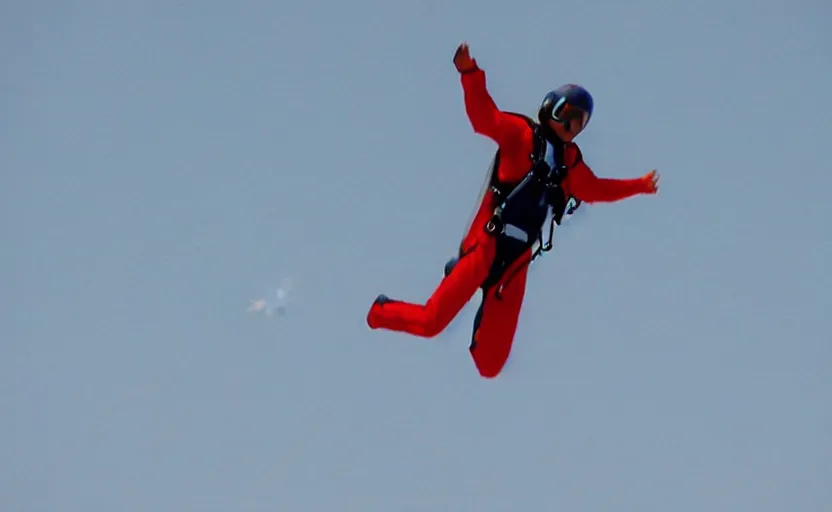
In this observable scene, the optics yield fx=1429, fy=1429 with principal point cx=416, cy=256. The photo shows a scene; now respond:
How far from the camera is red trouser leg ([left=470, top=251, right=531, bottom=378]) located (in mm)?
15297

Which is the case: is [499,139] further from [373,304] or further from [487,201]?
[373,304]

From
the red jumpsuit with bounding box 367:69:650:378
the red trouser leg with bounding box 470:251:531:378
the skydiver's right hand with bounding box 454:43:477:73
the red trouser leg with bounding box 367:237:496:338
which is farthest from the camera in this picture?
the red trouser leg with bounding box 470:251:531:378

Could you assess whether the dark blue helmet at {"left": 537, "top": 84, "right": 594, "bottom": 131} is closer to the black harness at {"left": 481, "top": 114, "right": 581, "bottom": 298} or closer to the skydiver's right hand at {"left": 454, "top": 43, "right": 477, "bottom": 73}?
the black harness at {"left": 481, "top": 114, "right": 581, "bottom": 298}

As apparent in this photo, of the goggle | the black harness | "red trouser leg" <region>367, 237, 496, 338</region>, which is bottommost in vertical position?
"red trouser leg" <region>367, 237, 496, 338</region>

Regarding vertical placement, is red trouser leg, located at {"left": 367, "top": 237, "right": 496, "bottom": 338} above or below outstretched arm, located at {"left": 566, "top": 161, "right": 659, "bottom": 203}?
below

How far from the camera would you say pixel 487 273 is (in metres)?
15.1

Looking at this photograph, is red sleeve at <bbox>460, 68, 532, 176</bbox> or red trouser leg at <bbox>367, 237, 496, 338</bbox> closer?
red sleeve at <bbox>460, 68, 532, 176</bbox>

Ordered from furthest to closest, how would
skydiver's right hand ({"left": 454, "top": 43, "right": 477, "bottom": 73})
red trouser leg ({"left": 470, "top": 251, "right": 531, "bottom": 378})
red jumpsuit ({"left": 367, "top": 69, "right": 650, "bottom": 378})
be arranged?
red trouser leg ({"left": 470, "top": 251, "right": 531, "bottom": 378}), red jumpsuit ({"left": 367, "top": 69, "right": 650, "bottom": 378}), skydiver's right hand ({"left": 454, "top": 43, "right": 477, "bottom": 73})

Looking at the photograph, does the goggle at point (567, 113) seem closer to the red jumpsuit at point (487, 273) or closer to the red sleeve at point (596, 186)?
the red jumpsuit at point (487, 273)

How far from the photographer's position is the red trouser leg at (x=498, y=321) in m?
15.3

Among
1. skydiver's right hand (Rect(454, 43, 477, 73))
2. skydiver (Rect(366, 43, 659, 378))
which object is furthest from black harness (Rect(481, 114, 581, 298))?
skydiver's right hand (Rect(454, 43, 477, 73))

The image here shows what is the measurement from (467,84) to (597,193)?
2.62 meters

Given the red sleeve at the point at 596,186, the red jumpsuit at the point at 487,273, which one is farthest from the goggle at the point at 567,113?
the red sleeve at the point at 596,186

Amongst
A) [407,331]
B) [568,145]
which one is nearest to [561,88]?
[568,145]
